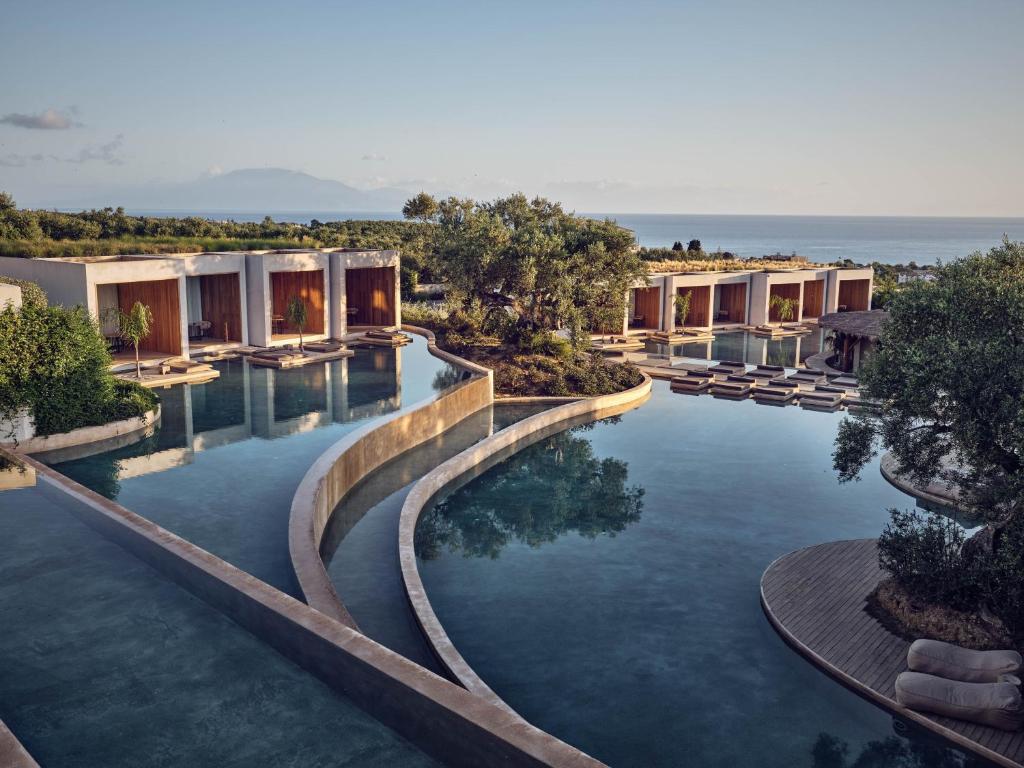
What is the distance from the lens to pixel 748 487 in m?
18.3

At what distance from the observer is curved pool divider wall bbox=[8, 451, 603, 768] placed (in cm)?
615

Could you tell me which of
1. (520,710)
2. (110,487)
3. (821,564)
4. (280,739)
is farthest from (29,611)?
→ (821,564)

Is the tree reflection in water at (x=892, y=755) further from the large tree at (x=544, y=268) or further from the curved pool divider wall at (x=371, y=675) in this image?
the large tree at (x=544, y=268)

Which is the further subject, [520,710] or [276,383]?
[276,383]

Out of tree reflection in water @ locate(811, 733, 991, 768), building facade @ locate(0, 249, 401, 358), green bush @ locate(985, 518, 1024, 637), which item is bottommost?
tree reflection in water @ locate(811, 733, 991, 768)

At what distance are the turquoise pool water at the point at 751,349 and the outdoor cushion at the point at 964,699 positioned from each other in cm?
2431

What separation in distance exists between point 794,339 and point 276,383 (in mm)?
25969

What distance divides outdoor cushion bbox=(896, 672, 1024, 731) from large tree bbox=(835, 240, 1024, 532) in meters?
2.18

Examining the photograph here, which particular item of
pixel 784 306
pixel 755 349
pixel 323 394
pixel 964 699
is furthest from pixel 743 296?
pixel 964 699

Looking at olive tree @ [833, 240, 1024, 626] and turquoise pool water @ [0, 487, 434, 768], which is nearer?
turquoise pool water @ [0, 487, 434, 768]

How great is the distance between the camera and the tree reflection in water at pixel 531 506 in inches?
610

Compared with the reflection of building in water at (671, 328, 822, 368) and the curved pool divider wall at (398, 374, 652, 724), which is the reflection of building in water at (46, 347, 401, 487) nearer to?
the curved pool divider wall at (398, 374, 652, 724)

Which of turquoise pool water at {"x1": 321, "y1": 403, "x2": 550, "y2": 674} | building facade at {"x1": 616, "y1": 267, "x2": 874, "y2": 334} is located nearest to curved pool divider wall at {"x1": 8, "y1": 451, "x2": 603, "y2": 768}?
turquoise pool water at {"x1": 321, "y1": 403, "x2": 550, "y2": 674}

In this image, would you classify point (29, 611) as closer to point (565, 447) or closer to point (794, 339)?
point (565, 447)
